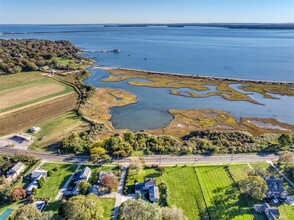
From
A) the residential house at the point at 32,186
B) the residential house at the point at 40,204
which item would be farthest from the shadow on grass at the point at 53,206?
the residential house at the point at 32,186

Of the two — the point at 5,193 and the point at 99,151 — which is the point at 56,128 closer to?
the point at 99,151

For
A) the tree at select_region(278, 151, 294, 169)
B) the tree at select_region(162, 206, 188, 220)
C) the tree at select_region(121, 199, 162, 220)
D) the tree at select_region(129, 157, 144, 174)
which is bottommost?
the tree at select_region(129, 157, 144, 174)

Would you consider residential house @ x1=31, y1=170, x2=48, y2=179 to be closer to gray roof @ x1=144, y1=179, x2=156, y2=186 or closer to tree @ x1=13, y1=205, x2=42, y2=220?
tree @ x1=13, y1=205, x2=42, y2=220

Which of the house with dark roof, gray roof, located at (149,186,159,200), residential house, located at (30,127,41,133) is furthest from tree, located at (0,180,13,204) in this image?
the house with dark roof

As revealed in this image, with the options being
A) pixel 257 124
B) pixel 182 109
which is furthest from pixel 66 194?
pixel 257 124

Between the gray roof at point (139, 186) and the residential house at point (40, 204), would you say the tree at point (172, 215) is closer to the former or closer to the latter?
the gray roof at point (139, 186)

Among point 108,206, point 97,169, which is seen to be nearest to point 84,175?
point 97,169
